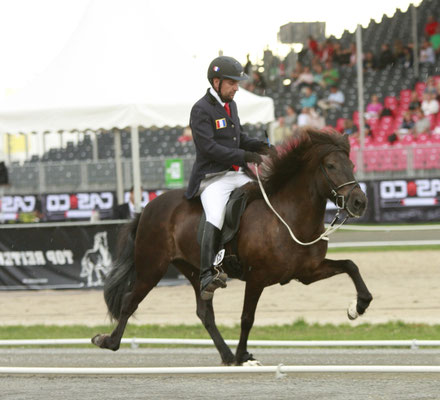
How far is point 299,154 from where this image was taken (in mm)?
8203

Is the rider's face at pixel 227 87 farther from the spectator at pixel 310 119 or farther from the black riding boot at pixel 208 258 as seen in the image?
the spectator at pixel 310 119

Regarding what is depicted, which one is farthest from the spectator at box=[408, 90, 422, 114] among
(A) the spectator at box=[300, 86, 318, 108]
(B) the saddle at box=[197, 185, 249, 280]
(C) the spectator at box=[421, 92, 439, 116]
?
(B) the saddle at box=[197, 185, 249, 280]

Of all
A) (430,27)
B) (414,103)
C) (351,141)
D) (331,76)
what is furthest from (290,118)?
(430,27)

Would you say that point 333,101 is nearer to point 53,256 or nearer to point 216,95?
point 53,256

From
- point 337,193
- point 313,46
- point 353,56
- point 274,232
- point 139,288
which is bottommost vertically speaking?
point 139,288

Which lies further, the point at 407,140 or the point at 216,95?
the point at 407,140

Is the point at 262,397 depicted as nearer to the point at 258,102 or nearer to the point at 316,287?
the point at 316,287

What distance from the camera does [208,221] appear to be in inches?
322

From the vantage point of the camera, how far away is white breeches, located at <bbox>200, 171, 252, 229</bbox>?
8.15m

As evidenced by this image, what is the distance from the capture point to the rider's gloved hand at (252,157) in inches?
323

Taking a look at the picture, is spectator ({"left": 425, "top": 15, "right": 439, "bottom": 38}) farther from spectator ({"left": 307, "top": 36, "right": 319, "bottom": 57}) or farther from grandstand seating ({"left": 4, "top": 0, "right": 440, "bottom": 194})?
spectator ({"left": 307, "top": 36, "right": 319, "bottom": 57})

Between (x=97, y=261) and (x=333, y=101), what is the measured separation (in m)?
15.8

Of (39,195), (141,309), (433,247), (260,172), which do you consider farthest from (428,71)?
(260,172)

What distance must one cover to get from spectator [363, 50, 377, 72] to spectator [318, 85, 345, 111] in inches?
101
